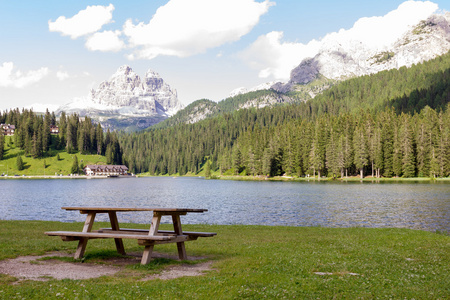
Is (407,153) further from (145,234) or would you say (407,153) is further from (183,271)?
A: (183,271)

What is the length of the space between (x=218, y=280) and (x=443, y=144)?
151282 mm

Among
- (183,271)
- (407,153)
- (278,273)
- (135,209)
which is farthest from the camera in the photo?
(407,153)

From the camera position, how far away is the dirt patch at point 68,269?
14.8 meters

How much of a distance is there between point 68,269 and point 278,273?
29.8 ft

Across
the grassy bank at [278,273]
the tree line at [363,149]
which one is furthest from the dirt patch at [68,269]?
the tree line at [363,149]

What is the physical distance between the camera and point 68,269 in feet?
53.0

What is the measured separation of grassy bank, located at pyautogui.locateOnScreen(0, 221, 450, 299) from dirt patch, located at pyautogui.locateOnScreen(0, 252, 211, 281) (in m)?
0.65

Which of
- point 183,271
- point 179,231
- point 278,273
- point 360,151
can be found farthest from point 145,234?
point 360,151

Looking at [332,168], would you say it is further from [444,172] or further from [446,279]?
[446,279]

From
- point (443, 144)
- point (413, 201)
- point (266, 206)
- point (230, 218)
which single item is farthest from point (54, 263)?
point (443, 144)

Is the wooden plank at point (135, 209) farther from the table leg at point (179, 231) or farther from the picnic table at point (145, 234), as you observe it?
the table leg at point (179, 231)

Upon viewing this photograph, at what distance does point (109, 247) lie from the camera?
2248 cm

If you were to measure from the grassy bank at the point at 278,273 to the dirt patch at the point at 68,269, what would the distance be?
0.65 metres

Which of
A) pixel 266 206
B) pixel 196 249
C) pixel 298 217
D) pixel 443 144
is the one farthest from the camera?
pixel 443 144
